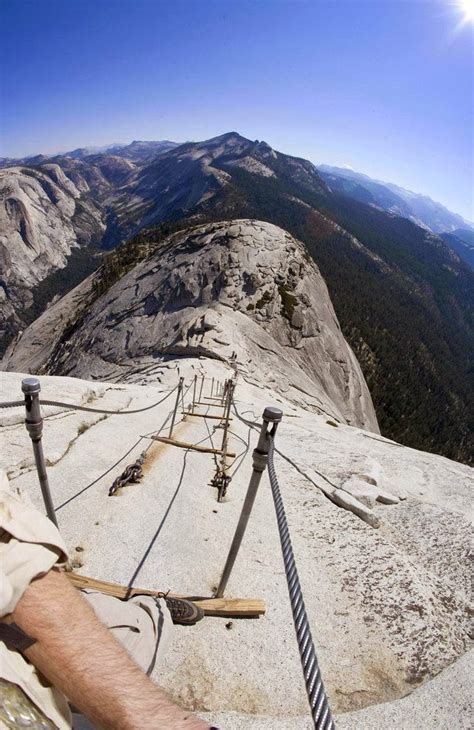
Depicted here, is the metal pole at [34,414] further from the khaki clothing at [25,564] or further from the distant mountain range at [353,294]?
the distant mountain range at [353,294]

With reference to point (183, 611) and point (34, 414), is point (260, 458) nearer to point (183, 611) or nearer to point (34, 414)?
point (183, 611)

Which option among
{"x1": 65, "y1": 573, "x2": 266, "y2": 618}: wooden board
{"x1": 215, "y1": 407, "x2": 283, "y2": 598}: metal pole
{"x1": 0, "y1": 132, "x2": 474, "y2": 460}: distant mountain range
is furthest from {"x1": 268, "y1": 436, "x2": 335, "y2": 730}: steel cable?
{"x1": 0, "y1": 132, "x2": 474, "y2": 460}: distant mountain range

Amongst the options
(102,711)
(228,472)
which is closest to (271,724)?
(102,711)

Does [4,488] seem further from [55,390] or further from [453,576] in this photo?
[55,390]

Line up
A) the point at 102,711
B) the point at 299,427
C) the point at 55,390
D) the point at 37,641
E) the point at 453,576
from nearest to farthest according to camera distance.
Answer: the point at 102,711 < the point at 37,641 < the point at 453,576 < the point at 55,390 < the point at 299,427

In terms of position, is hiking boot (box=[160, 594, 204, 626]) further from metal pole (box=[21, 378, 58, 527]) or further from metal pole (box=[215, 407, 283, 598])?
metal pole (box=[21, 378, 58, 527])

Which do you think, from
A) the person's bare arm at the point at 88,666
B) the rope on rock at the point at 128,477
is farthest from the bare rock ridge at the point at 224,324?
the person's bare arm at the point at 88,666

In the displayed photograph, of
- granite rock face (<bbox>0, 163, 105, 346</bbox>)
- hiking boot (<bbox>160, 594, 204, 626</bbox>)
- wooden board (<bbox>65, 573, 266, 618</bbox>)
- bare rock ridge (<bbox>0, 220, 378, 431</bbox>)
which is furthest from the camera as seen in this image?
granite rock face (<bbox>0, 163, 105, 346</bbox>)

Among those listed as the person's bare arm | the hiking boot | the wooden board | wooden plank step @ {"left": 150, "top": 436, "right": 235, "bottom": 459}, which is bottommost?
wooden plank step @ {"left": 150, "top": 436, "right": 235, "bottom": 459}
